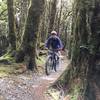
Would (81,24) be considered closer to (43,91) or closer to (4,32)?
(43,91)

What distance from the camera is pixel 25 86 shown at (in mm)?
12992

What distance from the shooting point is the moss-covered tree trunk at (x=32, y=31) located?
16.2 meters

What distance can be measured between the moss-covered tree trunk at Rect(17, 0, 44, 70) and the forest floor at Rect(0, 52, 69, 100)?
0.97 m

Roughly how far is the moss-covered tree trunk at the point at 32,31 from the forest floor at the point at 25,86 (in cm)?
97

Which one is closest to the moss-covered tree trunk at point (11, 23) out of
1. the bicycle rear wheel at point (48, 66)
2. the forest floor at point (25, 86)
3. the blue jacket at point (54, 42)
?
the bicycle rear wheel at point (48, 66)

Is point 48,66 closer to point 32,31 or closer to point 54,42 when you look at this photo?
point 54,42

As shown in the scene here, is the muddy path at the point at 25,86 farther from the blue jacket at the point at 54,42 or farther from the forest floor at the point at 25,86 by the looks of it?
the blue jacket at the point at 54,42

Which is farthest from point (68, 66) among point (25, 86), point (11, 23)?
point (11, 23)

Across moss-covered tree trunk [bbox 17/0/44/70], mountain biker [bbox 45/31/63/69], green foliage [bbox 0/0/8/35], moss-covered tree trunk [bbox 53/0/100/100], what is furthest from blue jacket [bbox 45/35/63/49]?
green foliage [bbox 0/0/8/35]

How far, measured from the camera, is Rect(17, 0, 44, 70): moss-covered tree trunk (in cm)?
1623

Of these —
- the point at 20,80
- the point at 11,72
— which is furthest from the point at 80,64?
the point at 11,72

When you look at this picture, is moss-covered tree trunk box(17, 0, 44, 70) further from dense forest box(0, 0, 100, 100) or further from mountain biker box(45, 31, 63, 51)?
mountain biker box(45, 31, 63, 51)

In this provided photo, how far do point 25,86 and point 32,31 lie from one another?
4.32m

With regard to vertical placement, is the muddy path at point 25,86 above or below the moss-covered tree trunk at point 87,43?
below
